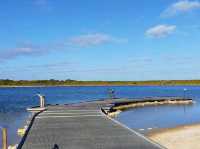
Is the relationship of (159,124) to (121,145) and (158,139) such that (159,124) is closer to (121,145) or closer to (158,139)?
(158,139)

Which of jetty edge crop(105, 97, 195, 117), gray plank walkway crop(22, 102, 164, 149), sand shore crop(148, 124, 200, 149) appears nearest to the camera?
gray plank walkway crop(22, 102, 164, 149)

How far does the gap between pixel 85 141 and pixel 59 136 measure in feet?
5.09

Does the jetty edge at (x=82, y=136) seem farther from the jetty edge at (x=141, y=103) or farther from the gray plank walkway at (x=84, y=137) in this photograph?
the jetty edge at (x=141, y=103)

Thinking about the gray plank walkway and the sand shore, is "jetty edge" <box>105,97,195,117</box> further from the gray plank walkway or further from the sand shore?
the gray plank walkway

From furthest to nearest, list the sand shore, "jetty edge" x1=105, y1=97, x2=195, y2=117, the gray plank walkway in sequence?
"jetty edge" x1=105, y1=97, x2=195, y2=117, the sand shore, the gray plank walkway

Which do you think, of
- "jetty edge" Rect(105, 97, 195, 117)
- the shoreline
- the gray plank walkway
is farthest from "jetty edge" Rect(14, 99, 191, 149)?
"jetty edge" Rect(105, 97, 195, 117)

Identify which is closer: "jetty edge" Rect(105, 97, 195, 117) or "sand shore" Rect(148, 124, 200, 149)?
"sand shore" Rect(148, 124, 200, 149)

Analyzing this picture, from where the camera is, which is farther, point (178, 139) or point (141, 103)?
point (141, 103)

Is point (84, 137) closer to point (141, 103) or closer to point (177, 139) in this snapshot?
point (177, 139)

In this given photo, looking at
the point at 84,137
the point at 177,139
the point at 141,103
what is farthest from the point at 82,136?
the point at 141,103

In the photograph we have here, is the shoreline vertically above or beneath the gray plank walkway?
beneath

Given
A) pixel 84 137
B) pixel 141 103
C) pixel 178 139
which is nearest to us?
pixel 84 137

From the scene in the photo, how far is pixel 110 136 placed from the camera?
51.6 ft

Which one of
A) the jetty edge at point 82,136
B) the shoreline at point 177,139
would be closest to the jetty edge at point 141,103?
the shoreline at point 177,139
